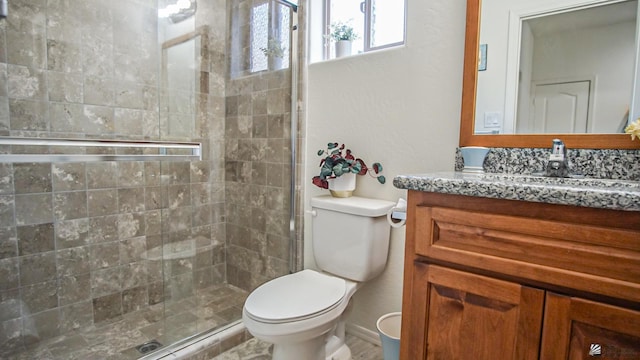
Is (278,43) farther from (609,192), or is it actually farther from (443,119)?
(609,192)

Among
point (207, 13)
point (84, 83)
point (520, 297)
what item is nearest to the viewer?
point (520, 297)

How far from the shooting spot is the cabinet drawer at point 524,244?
71 cm

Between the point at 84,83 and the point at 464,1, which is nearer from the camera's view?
the point at 464,1

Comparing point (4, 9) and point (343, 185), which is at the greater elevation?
point (4, 9)

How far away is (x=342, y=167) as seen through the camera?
1645mm

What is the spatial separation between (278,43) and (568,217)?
1.77 meters

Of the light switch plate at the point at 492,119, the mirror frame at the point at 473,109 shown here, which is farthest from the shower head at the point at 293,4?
the light switch plate at the point at 492,119

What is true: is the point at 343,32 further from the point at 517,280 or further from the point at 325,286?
the point at 517,280

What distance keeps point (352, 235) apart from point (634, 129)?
40.7 inches

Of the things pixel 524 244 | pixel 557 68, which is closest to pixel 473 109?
pixel 557 68

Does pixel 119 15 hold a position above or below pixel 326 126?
above

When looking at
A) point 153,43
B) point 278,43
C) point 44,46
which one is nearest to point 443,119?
point 278,43

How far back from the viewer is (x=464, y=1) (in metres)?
1.38

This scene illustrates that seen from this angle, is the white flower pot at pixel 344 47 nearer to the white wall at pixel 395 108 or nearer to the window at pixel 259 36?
the white wall at pixel 395 108
